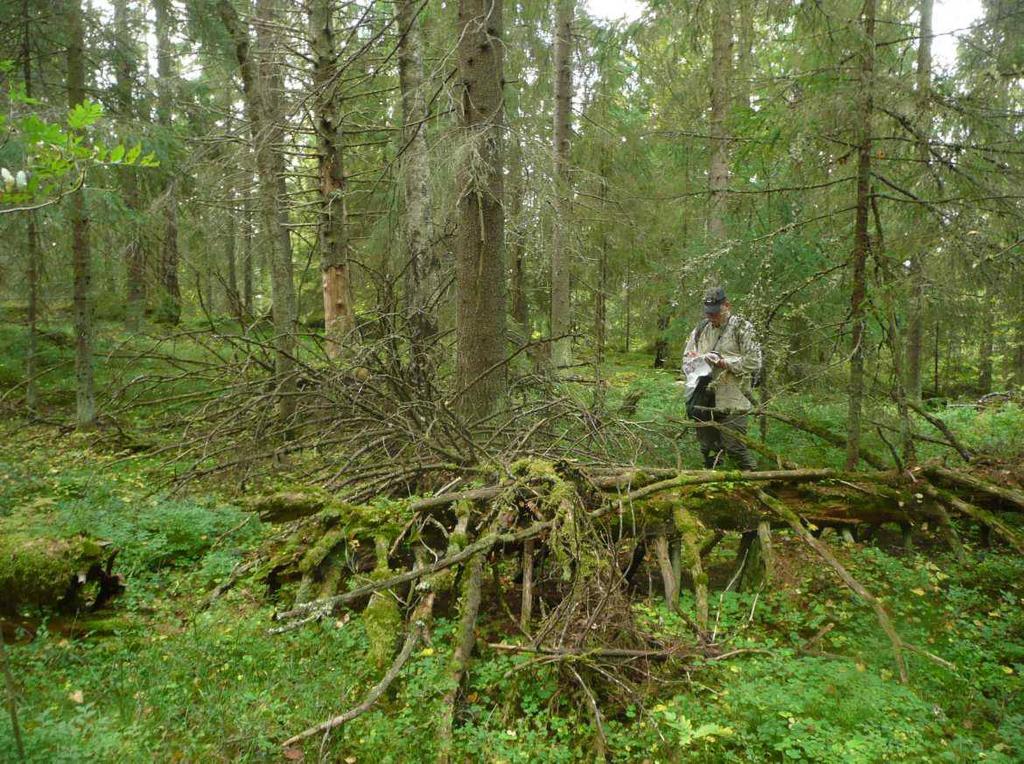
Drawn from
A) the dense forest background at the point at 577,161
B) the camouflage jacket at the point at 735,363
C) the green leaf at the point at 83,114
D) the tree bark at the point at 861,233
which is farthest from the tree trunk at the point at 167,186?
the tree bark at the point at 861,233

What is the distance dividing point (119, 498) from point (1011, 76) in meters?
10.8

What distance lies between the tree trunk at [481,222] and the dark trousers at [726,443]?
231 centimetres

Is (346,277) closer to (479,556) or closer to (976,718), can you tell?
(479,556)

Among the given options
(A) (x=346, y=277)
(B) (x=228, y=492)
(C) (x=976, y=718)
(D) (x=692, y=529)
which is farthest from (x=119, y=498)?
(C) (x=976, y=718)

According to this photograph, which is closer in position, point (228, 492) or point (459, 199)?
point (459, 199)

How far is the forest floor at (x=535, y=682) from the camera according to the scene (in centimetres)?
269

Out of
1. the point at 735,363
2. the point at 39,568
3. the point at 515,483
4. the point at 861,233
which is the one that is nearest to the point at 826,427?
the point at 735,363

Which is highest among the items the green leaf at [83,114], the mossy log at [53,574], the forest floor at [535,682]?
the green leaf at [83,114]

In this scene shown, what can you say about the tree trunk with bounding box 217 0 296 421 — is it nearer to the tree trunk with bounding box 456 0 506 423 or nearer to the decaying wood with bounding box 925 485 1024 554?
the tree trunk with bounding box 456 0 506 423

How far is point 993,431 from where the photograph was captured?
28.0 feet

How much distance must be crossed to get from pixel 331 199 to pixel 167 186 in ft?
20.6

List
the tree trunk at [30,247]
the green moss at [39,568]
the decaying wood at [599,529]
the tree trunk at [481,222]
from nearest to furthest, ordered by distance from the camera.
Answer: the decaying wood at [599,529] → the green moss at [39,568] → the tree trunk at [481,222] → the tree trunk at [30,247]

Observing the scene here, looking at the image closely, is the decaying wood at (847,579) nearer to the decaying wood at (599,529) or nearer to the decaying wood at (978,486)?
the decaying wood at (599,529)

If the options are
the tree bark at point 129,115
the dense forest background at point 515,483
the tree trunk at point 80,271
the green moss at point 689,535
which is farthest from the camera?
the tree bark at point 129,115
